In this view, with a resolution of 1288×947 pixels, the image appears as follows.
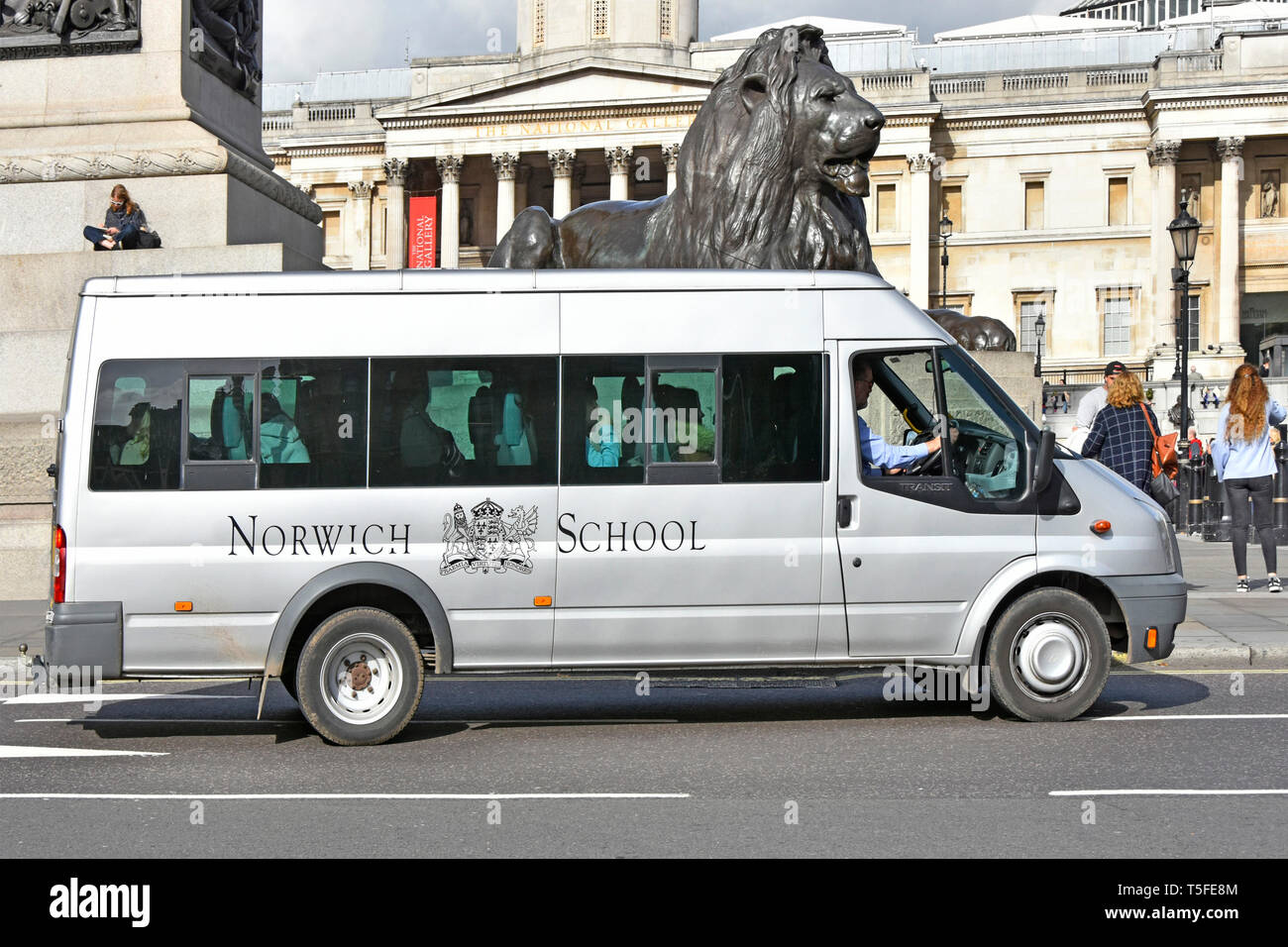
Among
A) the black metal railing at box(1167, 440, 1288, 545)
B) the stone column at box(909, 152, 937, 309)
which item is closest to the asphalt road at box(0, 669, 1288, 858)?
the black metal railing at box(1167, 440, 1288, 545)

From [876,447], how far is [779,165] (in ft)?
12.3

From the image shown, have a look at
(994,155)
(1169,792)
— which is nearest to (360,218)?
(994,155)

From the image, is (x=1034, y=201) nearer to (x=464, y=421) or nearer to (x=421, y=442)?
(x=464, y=421)

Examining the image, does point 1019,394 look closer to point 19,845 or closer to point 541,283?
point 541,283

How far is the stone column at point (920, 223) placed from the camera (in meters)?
78.1

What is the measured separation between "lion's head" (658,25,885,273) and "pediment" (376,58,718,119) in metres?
65.3

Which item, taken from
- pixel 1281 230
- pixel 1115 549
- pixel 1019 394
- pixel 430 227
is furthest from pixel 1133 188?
pixel 1115 549

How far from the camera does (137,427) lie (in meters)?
8.08

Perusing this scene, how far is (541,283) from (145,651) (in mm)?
2796

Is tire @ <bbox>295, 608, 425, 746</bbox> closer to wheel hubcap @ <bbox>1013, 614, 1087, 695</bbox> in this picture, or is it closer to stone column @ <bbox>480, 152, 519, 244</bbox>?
wheel hubcap @ <bbox>1013, 614, 1087, 695</bbox>

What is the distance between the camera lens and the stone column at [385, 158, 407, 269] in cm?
8331

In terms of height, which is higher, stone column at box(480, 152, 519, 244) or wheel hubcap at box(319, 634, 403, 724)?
stone column at box(480, 152, 519, 244)

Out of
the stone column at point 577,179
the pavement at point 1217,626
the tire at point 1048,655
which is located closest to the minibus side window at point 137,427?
the pavement at point 1217,626

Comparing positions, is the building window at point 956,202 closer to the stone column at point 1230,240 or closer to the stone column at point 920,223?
the stone column at point 920,223
